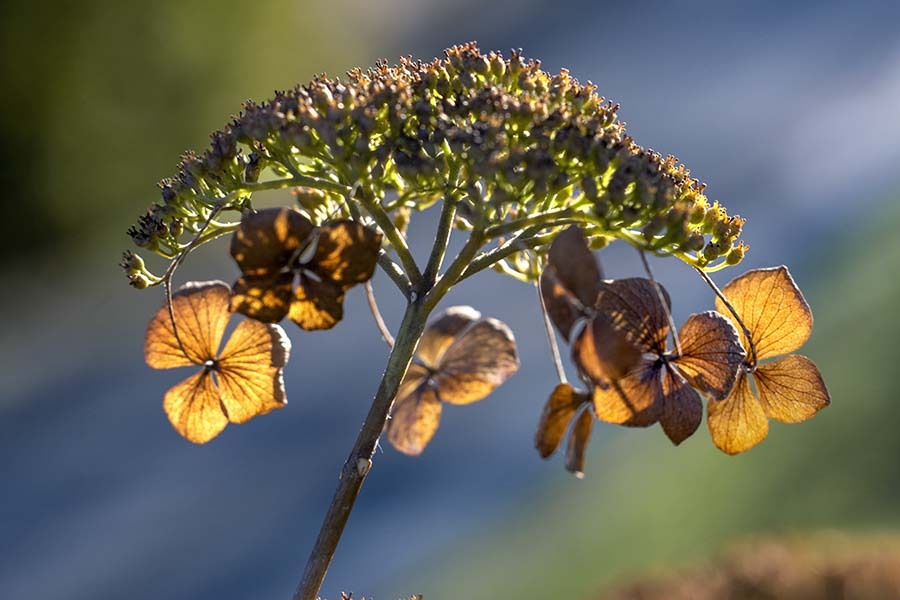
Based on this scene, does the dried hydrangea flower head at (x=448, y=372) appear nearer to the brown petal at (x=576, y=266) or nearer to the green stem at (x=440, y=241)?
the green stem at (x=440, y=241)

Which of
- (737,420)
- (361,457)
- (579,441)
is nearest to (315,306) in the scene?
(361,457)

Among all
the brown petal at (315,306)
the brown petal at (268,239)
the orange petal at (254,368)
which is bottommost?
the brown petal at (315,306)

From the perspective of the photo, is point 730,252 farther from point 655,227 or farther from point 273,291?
point 273,291

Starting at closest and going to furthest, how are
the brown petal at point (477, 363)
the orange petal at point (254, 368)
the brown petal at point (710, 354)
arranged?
the brown petal at point (710, 354) → the orange petal at point (254, 368) → the brown petal at point (477, 363)

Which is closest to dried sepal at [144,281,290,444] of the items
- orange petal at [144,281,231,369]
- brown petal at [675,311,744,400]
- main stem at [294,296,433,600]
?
orange petal at [144,281,231,369]

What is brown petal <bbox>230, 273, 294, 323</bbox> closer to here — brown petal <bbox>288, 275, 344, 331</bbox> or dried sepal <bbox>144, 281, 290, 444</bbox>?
brown petal <bbox>288, 275, 344, 331</bbox>

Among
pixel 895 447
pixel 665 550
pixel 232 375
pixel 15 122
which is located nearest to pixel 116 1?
pixel 15 122

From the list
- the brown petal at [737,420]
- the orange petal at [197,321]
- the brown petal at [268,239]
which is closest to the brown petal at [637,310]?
the brown petal at [737,420]
